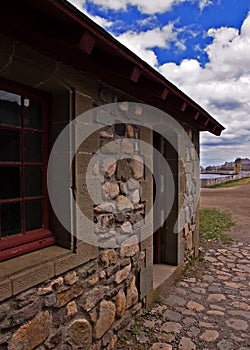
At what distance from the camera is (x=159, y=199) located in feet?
15.6

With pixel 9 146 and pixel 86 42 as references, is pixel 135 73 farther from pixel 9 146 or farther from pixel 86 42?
pixel 9 146

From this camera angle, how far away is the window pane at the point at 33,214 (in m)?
2.30

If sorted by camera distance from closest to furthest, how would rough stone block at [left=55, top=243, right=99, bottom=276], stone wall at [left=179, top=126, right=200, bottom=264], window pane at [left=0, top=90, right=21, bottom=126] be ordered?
window pane at [left=0, top=90, right=21, bottom=126] → rough stone block at [left=55, top=243, right=99, bottom=276] → stone wall at [left=179, top=126, right=200, bottom=264]

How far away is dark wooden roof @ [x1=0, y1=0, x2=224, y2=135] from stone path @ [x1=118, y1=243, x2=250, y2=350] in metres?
2.67

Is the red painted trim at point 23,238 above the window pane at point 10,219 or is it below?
below

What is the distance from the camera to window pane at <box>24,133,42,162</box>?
89.2 inches

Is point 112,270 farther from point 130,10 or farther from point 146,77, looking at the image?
point 130,10

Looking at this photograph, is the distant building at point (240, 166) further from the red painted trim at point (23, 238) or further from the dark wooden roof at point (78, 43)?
the red painted trim at point (23, 238)

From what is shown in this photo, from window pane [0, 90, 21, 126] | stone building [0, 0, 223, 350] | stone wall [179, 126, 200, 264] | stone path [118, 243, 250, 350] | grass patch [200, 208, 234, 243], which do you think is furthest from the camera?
grass patch [200, 208, 234, 243]

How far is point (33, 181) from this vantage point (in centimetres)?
234

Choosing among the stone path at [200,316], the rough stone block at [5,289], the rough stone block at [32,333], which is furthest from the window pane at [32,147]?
the stone path at [200,316]

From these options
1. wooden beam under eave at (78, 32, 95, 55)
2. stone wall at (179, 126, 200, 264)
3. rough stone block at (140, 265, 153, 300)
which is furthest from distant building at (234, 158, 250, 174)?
wooden beam under eave at (78, 32, 95, 55)

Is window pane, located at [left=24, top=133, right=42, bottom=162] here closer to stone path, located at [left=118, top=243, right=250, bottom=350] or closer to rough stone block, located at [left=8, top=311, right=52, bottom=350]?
rough stone block, located at [left=8, top=311, right=52, bottom=350]

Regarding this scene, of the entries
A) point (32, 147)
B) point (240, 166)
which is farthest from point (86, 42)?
point (240, 166)
